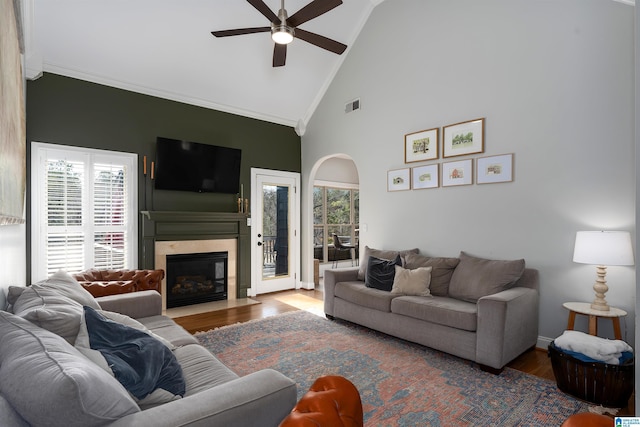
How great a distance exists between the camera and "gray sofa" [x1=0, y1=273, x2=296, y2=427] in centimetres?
91

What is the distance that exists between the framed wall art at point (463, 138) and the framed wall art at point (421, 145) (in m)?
0.12

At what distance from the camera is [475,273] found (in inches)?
138

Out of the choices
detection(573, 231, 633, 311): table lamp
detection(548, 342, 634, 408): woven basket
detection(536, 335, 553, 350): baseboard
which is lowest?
detection(536, 335, 553, 350): baseboard

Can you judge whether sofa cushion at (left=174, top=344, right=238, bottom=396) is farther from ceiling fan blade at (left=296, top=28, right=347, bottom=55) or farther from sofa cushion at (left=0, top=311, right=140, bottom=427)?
ceiling fan blade at (left=296, top=28, right=347, bottom=55)

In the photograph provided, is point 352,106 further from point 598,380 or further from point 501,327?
point 598,380

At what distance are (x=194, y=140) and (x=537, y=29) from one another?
4.50 m

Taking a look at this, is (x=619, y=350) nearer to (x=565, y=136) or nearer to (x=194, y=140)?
(x=565, y=136)

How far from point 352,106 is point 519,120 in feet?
8.20

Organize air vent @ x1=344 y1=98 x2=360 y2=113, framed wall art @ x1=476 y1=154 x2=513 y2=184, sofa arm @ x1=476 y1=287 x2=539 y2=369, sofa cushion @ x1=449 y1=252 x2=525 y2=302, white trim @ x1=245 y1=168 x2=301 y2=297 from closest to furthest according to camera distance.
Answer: sofa arm @ x1=476 y1=287 x2=539 y2=369
sofa cushion @ x1=449 y1=252 x2=525 y2=302
framed wall art @ x1=476 y1=154 x2=513 y2=184
air vent @ x1=344 y1=98 x2=360 y2=113
white trim @ x1=245 y1=168 x2=301 y2=297

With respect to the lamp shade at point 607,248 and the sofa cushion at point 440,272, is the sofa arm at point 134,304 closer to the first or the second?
the sofa cushion at point 440,272

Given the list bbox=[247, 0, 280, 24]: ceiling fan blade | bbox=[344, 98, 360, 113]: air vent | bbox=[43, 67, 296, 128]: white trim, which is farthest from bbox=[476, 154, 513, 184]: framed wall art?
bbox=[43, 67, 296, 128]: white trim

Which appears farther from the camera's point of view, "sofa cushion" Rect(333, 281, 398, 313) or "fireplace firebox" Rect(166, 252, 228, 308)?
"fireplace firebox" Rect(166, 252, 228, 308)

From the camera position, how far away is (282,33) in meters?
3.11

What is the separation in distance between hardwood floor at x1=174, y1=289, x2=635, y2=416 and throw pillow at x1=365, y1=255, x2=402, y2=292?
115 cm
